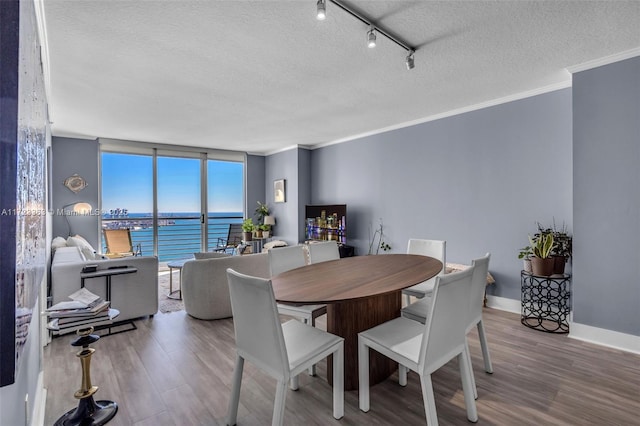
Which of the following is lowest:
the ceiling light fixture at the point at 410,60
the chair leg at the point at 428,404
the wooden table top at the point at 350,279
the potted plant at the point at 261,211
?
the chair leg at the point at 428,404

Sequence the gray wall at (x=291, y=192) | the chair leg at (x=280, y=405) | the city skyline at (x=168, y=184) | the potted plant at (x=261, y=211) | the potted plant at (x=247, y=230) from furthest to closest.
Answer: the potted plant at (x=261, y=211), the potted plant at (x=247, y=230), the gray wall at (x=291, y=192), the city skyline at (x=168, y=184), the chair leg at (x=280, y=405)

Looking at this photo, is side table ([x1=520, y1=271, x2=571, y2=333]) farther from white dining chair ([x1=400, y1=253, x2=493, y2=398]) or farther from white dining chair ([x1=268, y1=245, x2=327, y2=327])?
white dining chair ([x1=268, y1=245, x2=327, y2=327])

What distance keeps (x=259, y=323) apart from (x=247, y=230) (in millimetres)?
5481

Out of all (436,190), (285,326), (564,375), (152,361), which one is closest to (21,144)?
(285,326)

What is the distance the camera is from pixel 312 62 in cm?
274

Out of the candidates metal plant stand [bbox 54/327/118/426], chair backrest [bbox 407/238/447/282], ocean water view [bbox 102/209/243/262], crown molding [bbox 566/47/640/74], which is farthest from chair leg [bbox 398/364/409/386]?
ocean water view [bbox 102/209/243/262]

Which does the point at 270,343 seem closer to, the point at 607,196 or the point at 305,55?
the point at 305,55

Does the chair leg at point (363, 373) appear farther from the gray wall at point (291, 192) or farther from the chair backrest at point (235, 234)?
the chair backrest at point (235, 234)

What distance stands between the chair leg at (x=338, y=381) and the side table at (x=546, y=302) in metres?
2.47

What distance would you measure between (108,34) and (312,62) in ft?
5.24

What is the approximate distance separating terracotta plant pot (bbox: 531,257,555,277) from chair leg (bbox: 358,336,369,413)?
7.59ft

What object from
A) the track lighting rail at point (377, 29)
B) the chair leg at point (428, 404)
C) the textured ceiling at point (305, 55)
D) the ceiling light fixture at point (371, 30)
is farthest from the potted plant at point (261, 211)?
the chair leg at point (428, 404)

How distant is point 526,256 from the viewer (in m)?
3.31

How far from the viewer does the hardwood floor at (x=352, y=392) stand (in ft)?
6.00
